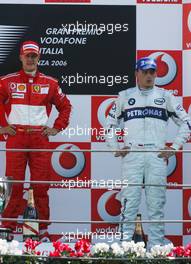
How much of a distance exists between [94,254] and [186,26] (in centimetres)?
277

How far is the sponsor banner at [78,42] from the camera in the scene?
8414mm

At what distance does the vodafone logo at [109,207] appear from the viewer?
850cm

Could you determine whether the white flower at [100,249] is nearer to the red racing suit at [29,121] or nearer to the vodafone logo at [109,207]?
the red racing suit at [29,121]

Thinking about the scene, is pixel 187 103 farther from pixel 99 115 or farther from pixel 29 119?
pixel 29 119

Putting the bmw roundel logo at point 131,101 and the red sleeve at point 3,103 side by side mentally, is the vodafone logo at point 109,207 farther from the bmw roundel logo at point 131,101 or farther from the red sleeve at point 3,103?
the red sleeve at point 3,103

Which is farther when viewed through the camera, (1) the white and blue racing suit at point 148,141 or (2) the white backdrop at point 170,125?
(2) the white backdrop at point 170,125

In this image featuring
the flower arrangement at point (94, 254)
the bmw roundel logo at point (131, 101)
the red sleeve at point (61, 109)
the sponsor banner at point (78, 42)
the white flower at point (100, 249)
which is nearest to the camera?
the flower arrangement at point (94, 254)

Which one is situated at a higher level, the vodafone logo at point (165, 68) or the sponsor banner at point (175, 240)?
the vodafone logo at point (165, 68)

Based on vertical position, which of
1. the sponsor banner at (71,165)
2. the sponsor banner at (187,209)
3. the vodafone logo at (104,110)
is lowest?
the sponsor banner at (187,209)

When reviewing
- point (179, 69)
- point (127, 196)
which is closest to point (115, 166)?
point (127, 196)

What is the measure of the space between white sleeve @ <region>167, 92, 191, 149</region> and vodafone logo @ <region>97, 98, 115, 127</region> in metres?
0.63

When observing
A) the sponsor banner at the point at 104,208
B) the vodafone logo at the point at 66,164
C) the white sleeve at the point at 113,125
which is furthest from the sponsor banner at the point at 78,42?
the sponsor banner at the point at 104,208

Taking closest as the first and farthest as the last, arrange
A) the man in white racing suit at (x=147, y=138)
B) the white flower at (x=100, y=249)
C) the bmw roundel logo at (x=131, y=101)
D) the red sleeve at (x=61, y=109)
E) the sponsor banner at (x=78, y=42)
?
the white flower at (x=100, y=249) < the man in white racing suit at (x=147, y=138) < the bmw roundel logo at (x=131, y=101) < the red sleeve at (x=61, y=109) < the sponsor banner at (x=78, y=42)

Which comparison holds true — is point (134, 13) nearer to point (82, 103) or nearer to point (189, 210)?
point (82, 103)
